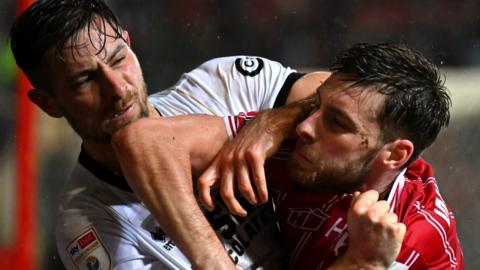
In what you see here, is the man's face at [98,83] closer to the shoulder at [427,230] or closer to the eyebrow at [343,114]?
the eyebrow at [343,114]

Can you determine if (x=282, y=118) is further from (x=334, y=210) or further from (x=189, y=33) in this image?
(x=189, y=33)

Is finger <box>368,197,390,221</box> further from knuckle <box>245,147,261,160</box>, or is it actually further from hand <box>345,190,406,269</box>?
knuckle <box>245,147,261,160</box>

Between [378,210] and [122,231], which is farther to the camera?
[122,231]

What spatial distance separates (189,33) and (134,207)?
58 centimetres

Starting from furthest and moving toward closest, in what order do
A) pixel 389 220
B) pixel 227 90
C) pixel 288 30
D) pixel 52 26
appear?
pixel 288 30, pixel 227 90, pixel 52 26, pixel 389 220

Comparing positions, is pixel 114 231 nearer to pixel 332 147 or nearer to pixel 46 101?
pixel 46 101

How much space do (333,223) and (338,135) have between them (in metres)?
0.11

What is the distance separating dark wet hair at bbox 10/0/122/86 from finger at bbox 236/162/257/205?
220mm

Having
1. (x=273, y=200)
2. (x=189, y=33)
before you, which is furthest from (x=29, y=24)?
(x=189, y=33)

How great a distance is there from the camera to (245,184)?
3.12ft

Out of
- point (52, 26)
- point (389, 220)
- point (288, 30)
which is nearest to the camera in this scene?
point (389, 220)

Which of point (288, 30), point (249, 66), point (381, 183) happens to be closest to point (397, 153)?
point (381, 183)

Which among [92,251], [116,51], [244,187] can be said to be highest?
[116,51]

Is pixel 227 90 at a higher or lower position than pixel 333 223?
higher
